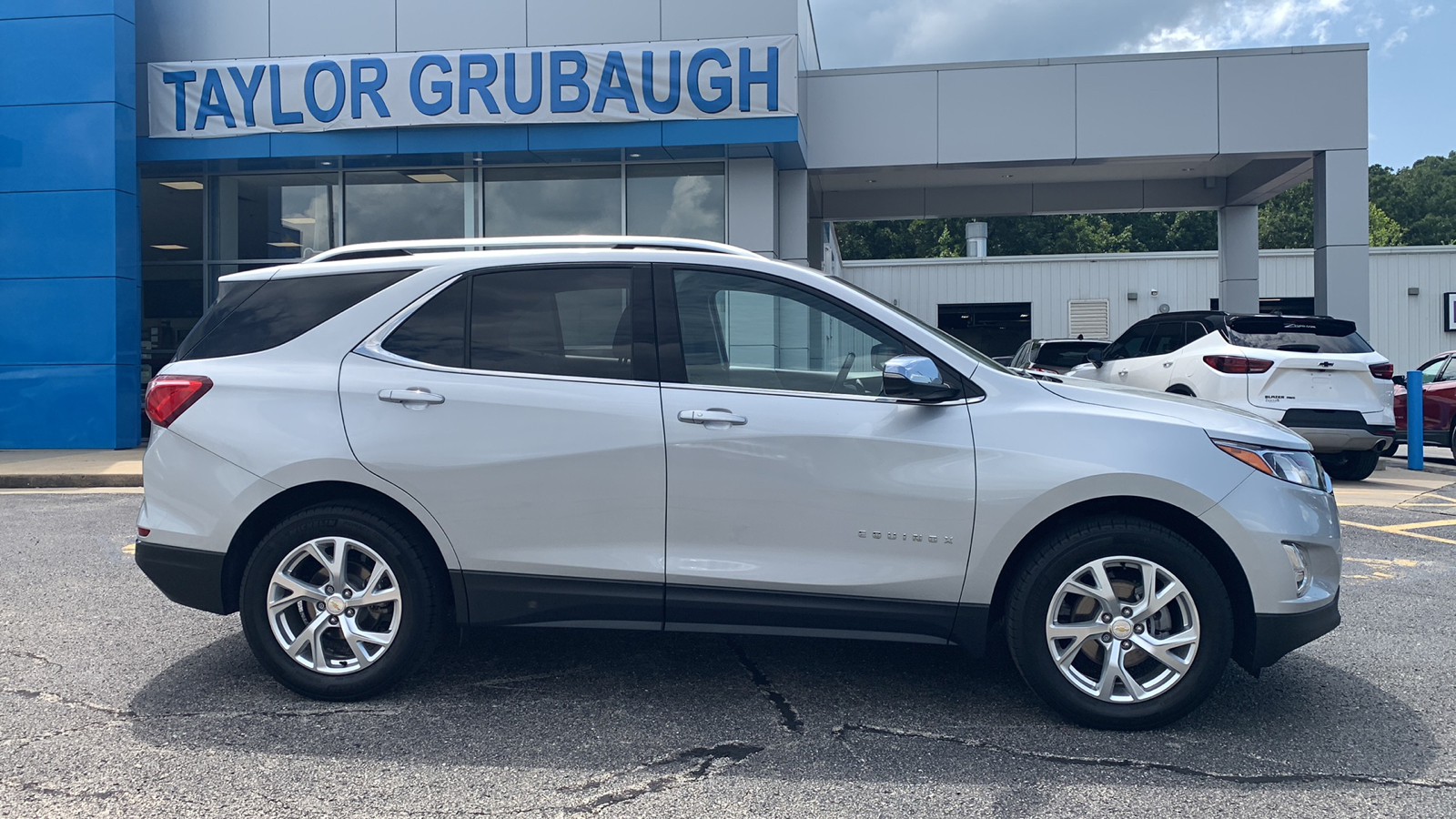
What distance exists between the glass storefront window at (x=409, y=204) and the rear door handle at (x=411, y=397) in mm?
12253

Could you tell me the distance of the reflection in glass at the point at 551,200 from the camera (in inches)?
607

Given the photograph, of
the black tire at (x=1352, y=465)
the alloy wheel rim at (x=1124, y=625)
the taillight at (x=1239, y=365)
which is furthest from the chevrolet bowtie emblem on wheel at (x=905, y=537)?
the black tire at (x=1352, y=465)

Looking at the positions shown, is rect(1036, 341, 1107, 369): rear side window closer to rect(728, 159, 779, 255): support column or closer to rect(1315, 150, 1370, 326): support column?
rect(1315, 150, 1370, 326): support column

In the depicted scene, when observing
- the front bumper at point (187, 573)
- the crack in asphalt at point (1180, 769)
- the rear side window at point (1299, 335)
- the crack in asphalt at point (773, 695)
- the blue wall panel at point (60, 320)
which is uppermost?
the blue wall panel at point (60, 320)

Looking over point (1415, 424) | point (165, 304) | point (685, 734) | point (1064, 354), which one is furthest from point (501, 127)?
point (1415, 424)

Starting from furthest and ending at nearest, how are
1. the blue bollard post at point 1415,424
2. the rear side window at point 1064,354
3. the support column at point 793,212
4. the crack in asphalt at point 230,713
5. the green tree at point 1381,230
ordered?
the green tree at point 1381,230
the rear side window at point 1064,354
the support column at point 793,212
the blue bollard post at point 1415,424
the crack in asphalt at point 230,713

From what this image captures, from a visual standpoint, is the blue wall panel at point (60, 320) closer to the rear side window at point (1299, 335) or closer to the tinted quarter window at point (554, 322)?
the tinted quarter window at point (554, 322)

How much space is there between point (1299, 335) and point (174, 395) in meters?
10.1

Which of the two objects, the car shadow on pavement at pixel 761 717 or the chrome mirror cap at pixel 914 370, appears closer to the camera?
the car shadow on pavement at pixel 761 717

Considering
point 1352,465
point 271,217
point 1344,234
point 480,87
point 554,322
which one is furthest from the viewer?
point 271,217

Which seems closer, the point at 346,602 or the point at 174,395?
the point at 346,602

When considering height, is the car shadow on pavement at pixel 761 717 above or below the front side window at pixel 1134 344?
below

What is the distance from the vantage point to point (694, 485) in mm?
3818

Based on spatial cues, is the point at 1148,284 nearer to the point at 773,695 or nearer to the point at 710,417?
the point at 773,695
